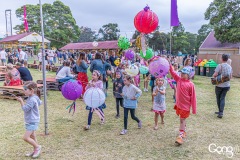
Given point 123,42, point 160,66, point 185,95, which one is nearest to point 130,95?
point 160,66

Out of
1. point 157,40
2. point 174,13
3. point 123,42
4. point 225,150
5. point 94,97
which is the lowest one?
point 225,150

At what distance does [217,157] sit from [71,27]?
42.8 m

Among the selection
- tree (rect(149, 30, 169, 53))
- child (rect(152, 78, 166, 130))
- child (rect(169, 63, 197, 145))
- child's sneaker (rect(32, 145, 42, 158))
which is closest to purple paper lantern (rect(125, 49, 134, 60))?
tree (rect(149, 30, 169, 53))

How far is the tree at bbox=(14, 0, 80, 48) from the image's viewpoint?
1620 inches

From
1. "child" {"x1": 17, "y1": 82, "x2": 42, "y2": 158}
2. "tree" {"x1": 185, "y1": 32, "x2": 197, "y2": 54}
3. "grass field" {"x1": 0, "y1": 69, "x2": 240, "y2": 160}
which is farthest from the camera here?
"tree" {"x1": 185, "y1": 32, "x2": 197, "y2": 54}

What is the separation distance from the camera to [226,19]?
69.8 ft

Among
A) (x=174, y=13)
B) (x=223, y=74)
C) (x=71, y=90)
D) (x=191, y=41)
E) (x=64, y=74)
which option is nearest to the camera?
(x=71, y=90)

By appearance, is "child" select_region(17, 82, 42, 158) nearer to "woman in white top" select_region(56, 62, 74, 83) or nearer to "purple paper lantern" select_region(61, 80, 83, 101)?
"purple paper lantern" select_region(61, 80, 83, 101)

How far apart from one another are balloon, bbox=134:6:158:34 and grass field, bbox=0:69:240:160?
2.30m

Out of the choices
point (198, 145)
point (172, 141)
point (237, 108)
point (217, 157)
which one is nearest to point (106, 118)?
point (172, 141)

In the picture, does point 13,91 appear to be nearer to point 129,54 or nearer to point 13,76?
point 13,76

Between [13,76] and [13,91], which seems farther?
[13,76]

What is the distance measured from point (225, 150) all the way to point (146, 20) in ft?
10.1

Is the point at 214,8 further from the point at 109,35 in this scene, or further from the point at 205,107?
the point at 109,35
